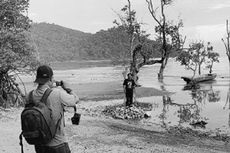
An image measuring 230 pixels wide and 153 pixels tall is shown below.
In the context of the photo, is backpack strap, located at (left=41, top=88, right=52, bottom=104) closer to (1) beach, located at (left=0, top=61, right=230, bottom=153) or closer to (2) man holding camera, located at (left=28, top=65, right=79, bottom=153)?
(2) man holding camera, located at (left=28, top=65, right=79, bottom=153)

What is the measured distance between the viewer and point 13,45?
16750mm

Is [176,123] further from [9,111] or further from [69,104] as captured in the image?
[69,104]

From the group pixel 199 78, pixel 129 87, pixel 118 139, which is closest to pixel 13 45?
pixel 129 87

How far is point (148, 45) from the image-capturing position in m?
26.4

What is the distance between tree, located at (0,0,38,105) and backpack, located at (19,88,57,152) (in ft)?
40.5

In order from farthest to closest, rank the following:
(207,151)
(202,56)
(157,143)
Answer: (202,56) → (157,143) → (207,151)

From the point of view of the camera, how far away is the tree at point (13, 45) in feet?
52.2

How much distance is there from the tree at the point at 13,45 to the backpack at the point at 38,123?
12357 mm

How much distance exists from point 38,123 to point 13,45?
13.8m

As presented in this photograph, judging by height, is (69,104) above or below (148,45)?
below

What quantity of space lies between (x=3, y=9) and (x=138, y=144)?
10.4m

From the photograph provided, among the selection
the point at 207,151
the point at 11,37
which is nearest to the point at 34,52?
the point at 11,37

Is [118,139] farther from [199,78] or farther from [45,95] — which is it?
[199,78]

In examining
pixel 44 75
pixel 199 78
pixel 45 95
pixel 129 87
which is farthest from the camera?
pixel 199 78
